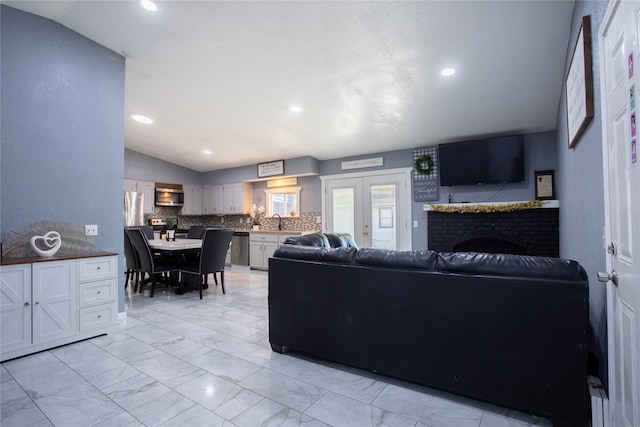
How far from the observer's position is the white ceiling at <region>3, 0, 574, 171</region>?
2492 millimetres

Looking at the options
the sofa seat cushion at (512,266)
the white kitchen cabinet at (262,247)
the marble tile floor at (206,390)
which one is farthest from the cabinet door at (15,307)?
the white kitchen cabinet at (262,247)

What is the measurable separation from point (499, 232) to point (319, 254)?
3620 mm

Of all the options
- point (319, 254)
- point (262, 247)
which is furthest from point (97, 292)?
point (262, 247)

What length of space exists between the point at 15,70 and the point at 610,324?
469cm

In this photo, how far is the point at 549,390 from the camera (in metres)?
1.51

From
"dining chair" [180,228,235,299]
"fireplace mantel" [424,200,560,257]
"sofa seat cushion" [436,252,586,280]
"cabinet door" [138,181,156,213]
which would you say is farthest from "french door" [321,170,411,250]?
"cabinet door" [138,181,156,213]

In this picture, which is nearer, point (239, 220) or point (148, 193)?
point (148, 193)

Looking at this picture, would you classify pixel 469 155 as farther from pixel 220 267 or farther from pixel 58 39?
pixel 58 39

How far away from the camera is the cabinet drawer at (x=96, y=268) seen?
279 centimetres

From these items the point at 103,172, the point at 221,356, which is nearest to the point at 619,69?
Answer: the point at 221,356

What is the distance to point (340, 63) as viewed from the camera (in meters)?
3.15

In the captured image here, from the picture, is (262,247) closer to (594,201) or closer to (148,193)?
(148,193)

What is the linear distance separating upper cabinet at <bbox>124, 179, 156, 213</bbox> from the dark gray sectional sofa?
6.12 metres

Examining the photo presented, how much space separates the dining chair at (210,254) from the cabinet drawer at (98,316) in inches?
50.2
